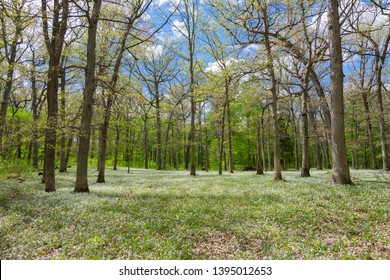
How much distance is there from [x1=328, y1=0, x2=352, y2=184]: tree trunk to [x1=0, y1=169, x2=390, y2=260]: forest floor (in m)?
1.93

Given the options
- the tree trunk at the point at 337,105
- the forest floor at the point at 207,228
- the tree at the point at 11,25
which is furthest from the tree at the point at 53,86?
the tree trunk at the point at 337,105

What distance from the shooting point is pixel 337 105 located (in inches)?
468

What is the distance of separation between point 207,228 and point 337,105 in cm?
992

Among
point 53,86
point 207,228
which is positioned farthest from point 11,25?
point 207,228

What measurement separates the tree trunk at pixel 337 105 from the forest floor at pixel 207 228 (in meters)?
1.93

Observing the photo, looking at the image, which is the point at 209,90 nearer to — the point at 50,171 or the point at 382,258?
the point at 50,171

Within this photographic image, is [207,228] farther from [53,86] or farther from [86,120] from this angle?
[53,86]

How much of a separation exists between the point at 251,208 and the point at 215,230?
2.52 m

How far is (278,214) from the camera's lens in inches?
297

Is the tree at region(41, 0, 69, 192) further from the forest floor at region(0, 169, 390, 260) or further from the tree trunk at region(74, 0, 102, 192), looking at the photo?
the forest floor at region(0, 169, 390, 260)

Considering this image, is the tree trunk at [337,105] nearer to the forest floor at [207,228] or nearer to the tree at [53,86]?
the forest floor at [207,228]

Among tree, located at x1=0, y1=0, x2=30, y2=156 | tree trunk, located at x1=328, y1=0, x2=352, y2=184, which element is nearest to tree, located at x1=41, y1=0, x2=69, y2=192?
tree, located at x1=0, y1=0, x2=30, y2=156

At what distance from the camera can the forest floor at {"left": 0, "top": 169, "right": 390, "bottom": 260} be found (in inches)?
206
